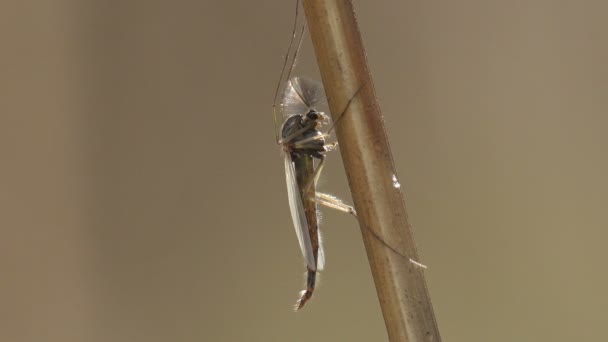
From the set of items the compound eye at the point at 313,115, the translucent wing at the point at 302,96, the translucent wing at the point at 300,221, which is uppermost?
the translucent wing at the point at 302,96

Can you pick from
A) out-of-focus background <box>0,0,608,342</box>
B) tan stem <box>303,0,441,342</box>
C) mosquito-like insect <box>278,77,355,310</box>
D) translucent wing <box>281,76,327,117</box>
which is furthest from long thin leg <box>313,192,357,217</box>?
out-of-focus background <box>0,0,608,342</box>

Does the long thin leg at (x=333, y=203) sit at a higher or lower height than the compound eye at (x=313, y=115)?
lower

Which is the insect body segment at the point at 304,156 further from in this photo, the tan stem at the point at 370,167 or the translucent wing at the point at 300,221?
the tan stem at the point at 370,167

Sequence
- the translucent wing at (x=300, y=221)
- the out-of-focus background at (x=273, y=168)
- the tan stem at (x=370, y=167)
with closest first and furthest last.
Result: the tan stem at (x=370, y=167) → the translucent wing at (x=300, y=221) → the out-of-focus background at (x=273, y=168)

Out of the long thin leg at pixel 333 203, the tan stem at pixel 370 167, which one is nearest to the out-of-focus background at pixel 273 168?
the long thin leg at pixel 333 203

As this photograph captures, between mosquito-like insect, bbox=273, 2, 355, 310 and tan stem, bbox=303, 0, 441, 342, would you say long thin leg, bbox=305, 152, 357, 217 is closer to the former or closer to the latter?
mosquito-like insect, bbox=273, 2, 355, 310
